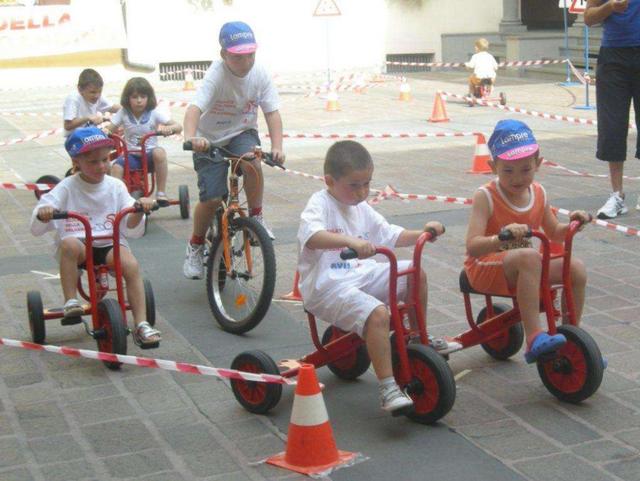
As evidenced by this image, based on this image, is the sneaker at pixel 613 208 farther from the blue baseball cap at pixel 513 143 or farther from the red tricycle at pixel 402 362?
the red tricycle at pixel 402 362

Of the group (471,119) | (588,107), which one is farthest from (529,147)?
(588,107)

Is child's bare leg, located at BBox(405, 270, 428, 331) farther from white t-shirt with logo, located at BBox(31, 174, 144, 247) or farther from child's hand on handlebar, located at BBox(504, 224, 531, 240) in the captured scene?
white t-shirt with logo, located at BBox(31, 174, 144, 247)

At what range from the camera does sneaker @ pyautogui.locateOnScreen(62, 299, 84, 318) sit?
5.77 metres

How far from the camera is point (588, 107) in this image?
18.4 m

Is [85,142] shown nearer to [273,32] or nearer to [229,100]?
[229,100]

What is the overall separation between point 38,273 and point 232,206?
6.42 ft

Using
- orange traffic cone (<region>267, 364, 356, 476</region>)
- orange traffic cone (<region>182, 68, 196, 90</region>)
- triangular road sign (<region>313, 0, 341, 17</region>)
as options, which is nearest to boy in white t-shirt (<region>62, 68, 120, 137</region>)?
orange traffic cone (<region>267, 364, 356, 476</region>)

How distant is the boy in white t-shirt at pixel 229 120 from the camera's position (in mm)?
6770

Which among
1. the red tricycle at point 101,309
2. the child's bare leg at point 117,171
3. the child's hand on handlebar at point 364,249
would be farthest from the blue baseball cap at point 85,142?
the child's bare leg at point 117,171

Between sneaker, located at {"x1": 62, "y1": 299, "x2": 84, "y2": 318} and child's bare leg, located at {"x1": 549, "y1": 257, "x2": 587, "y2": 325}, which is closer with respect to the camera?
child's bare leg, located at {"x1": 549, "y1": 257, "x2": 587, "y2": 325}

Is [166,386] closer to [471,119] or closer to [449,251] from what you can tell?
[449,251]

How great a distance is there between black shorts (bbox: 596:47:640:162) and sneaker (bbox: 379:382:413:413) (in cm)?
496

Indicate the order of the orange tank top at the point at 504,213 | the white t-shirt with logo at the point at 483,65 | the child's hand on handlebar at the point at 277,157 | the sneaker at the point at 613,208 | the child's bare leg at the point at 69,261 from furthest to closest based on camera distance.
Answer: the white t-shirt with logo at the point at 483,65, the sneaker at the point at 613,208, the child's hand on handlebar at the point at 277,157, the child's bare leg at the point at 69,261, the orange tank top at the point at 504,213

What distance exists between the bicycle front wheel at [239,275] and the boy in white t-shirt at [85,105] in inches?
164
